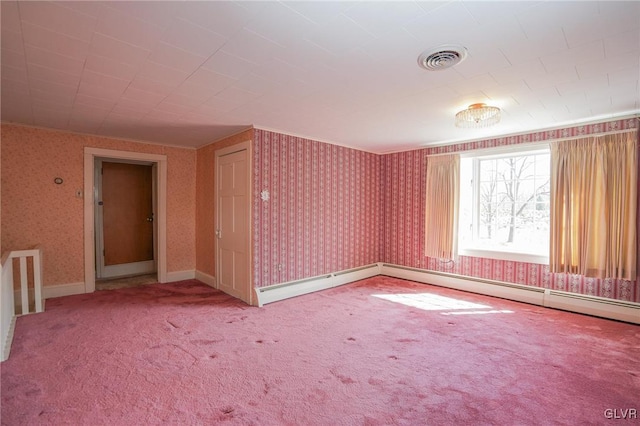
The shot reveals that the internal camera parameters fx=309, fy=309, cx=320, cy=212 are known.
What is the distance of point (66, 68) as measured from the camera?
2.32 meters

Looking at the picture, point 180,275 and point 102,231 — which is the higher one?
point 102,231

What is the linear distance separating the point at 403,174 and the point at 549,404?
13.3 feet

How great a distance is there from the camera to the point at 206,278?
5082 millimetres

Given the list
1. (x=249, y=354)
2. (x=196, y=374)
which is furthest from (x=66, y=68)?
(x=249, y=354)

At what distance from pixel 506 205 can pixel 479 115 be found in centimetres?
219

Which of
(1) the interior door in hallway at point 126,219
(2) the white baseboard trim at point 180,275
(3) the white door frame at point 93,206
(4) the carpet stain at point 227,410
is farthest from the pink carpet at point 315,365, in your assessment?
(1) the interior door in hallway at point 126,219

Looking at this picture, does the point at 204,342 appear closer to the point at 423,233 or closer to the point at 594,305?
the point at 423,233

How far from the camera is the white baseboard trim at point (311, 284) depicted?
4.06 m

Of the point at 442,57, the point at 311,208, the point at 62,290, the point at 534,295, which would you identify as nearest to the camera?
the point at 442,57

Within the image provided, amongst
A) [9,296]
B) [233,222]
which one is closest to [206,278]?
[233,222]

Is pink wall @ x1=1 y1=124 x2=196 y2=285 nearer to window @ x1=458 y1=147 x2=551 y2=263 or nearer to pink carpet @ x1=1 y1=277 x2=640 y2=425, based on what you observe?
pink carpet @ x1=1 y1=277 x2=640 y2=425

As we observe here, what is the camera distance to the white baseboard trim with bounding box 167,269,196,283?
5.16m

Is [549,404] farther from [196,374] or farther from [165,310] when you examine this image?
[165,310]

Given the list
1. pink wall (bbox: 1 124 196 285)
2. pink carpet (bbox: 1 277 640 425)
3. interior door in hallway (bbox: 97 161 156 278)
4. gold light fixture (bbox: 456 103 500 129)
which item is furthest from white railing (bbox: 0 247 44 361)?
gold light fixture (bbox: 456 103 500 129)
